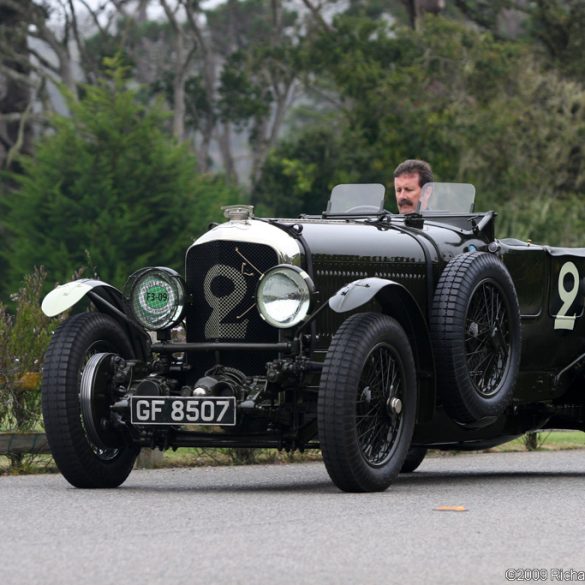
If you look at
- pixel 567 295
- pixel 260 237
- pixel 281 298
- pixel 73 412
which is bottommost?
pixel 73 412

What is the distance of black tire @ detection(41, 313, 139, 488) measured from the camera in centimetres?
950

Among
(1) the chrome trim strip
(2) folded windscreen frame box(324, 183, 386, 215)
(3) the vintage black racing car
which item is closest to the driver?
(2) folded windscreen frame box(324, 183, 386, 215)

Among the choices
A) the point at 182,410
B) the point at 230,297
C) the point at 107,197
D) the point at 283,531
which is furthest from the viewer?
the point at 107,197

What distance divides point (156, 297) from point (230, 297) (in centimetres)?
44

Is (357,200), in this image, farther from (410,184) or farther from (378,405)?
(378,405)

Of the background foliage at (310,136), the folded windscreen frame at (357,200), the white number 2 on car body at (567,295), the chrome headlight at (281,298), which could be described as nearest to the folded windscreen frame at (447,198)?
the folded windscreen frame at (357,200)

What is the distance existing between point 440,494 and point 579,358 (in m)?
2.40

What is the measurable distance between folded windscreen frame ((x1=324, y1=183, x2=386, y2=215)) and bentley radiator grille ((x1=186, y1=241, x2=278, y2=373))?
4.22 ft

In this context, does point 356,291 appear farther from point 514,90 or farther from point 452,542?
point 514,90

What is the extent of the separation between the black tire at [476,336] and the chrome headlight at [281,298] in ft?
3.13

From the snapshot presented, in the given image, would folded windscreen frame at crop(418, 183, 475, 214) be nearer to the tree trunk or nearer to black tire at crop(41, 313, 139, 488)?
black tire at crop(41, 313, 139, 488)

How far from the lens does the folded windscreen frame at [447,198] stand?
1112 cm

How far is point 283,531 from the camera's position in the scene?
293 inches

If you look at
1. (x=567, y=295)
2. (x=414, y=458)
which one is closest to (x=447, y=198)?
(x=567, y=295)
